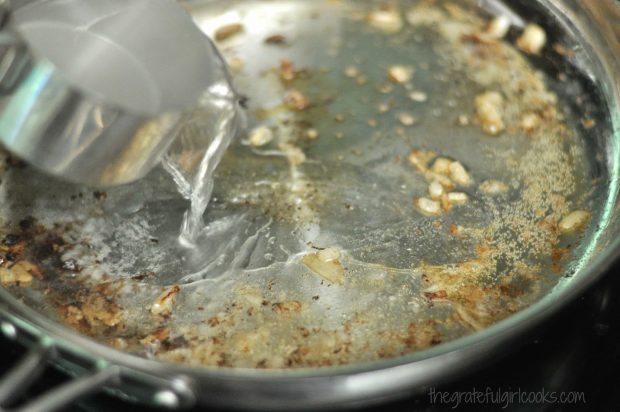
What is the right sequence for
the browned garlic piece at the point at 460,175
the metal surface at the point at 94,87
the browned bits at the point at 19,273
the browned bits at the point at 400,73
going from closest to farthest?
the metal surface at the point at 94,87, the browned bits at the point at 19,273, the browned garlic piece at the point at 460,175, the browned bits at the point at 400,73

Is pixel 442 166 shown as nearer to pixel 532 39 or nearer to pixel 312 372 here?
pixel 532 39

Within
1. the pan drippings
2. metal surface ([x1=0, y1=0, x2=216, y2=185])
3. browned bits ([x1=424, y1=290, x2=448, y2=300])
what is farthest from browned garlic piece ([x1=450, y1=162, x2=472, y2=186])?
metal surface ([x1=0, y1=0, x2=216, y2=185])

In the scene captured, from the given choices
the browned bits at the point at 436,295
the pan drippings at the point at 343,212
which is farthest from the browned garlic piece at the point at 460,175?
the browned bits at the point at 436,295

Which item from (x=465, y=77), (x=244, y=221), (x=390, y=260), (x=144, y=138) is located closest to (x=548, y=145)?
(x=465, y=77)

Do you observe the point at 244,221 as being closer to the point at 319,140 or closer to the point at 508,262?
the point at 319,140

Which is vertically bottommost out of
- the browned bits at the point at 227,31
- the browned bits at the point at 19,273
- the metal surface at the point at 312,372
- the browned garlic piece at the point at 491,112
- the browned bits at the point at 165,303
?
the browned bits at the point at 19,273

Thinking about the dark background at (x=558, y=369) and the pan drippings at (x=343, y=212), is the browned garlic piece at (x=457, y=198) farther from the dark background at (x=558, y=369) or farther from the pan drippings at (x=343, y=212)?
the dark background at (x=558, y=369)

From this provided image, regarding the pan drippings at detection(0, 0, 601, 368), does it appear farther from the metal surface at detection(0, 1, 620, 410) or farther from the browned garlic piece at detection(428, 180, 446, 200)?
the metal surface at detection(0, 1, 620, 410)
